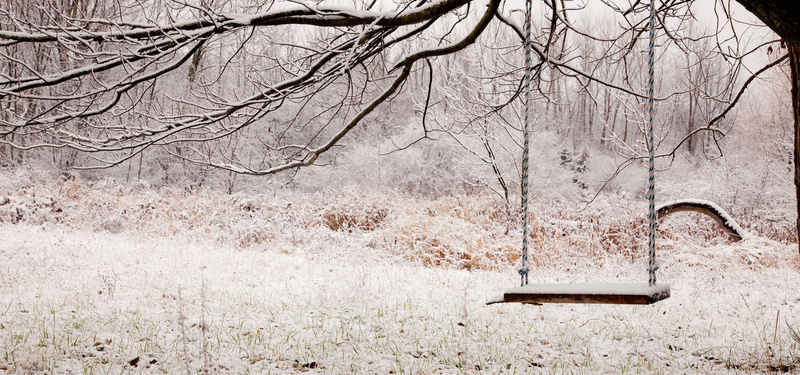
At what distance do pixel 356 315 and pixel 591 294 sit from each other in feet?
10.5

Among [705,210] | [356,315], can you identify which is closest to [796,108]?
[356,315]

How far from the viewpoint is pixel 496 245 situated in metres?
8.78

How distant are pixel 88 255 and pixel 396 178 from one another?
549 inches

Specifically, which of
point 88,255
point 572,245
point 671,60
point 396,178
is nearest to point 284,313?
point 88,255

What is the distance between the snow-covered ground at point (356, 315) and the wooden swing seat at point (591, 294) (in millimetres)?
381

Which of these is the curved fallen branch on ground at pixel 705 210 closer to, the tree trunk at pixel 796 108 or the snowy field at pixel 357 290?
the snowy field at pixel 357 290

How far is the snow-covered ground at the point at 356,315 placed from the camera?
13.0ft

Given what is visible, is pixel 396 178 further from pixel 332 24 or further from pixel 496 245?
pixel 332 24

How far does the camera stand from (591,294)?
96.1 inches

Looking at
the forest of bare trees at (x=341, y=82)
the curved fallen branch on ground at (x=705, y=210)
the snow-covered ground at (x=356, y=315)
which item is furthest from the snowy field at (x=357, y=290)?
the forest of bare trees at (x=341, y=82)

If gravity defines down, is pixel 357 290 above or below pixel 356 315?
above

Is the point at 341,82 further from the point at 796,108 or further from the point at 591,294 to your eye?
the point at 796,108

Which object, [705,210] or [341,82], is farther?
[705,210]

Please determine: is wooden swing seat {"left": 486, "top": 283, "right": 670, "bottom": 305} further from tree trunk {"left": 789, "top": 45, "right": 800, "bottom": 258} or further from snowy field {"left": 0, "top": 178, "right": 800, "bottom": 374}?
tree trunk {"left": 789, "top": 45, "right": 800, "bottom": 258}
